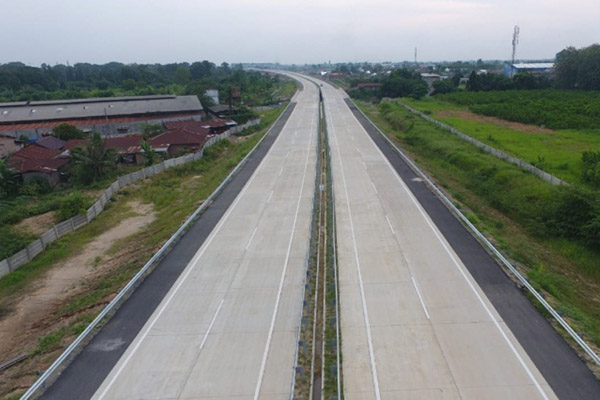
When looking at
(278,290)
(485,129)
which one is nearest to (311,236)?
(278,290)

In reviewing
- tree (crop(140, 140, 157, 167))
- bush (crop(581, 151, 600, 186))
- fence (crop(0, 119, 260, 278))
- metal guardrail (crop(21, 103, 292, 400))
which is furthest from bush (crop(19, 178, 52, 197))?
bush (crop(581, 151, 600, 186))

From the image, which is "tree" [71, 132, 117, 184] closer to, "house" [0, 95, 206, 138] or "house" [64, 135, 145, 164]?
"house" [64, 135, 145, 164]

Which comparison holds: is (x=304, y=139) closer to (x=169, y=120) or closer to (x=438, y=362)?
(x=169, y=120)

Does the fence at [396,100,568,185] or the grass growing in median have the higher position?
the fence at [396,100,568,185]

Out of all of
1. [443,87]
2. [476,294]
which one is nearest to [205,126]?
[476,294]

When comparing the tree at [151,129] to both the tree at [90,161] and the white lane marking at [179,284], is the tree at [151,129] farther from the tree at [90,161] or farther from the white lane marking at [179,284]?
the white lane marking at [179,284]

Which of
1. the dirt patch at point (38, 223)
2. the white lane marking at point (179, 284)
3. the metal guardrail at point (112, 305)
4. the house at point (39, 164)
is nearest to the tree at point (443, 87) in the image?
the white lane marking at point (179, 284)
